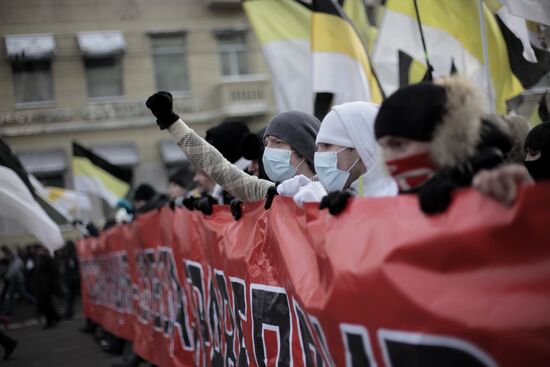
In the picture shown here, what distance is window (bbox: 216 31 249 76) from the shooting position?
25031mm

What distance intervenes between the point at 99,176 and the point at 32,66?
12.6 meters

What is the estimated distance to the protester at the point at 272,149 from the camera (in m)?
3.97

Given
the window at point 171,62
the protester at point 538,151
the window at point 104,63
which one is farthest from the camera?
the window at point 171,62

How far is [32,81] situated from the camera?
23172mm

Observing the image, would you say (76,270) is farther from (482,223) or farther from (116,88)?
(482,223)

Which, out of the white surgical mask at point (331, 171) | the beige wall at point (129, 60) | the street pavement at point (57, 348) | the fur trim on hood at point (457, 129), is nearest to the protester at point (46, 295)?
the street pavement at point (57, 348)

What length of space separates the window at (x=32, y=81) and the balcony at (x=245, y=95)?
5.28m

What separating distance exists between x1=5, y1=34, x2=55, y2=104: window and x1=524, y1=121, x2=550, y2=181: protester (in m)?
19.8

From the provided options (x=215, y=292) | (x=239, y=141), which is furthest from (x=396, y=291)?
(x=239, y=141)

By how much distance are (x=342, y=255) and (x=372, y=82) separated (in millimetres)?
4150

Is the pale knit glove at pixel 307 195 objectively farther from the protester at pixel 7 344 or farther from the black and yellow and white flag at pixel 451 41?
the protester at pixel 7 344

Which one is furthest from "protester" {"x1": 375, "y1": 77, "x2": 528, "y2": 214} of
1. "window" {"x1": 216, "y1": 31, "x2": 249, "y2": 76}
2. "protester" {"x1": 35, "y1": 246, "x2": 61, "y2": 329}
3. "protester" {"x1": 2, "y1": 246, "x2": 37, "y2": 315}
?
"window" {"x1": 216, "y1": 31, "x2": 249, "y2": 76}

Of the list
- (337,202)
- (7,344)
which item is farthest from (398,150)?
(7,344)

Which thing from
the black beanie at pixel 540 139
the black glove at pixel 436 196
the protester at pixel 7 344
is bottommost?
the protester at pixel 7 344
